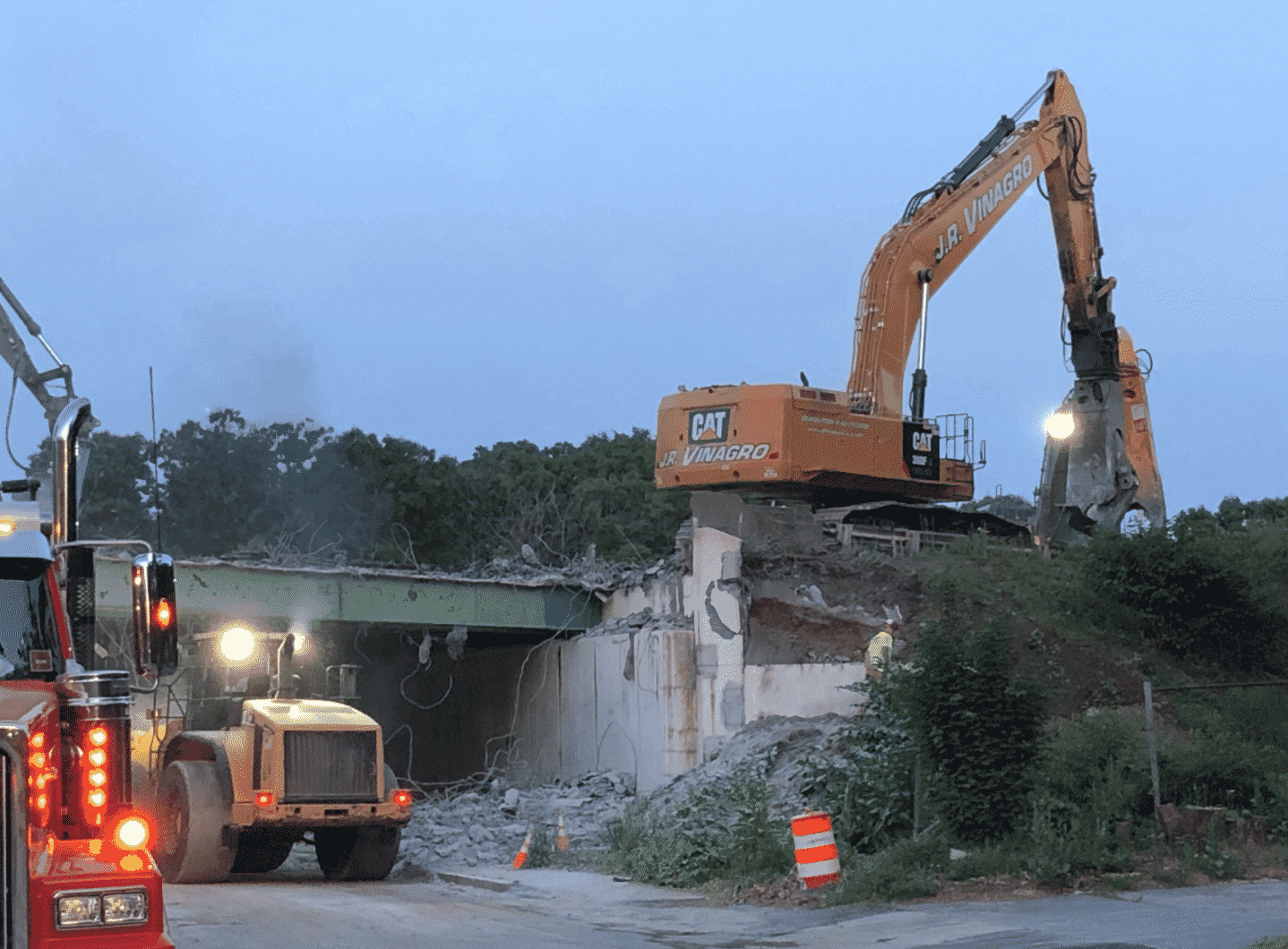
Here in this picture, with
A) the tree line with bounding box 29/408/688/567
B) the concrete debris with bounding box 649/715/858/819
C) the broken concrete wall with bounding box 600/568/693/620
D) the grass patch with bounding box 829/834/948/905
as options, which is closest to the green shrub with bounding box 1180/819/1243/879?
the grass patch with bounding box 829/834/948/905

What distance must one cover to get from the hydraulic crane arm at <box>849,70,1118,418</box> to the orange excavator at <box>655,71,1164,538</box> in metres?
0.03

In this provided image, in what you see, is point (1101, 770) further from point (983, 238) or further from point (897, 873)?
point (983, 238)

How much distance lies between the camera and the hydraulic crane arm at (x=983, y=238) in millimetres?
29031

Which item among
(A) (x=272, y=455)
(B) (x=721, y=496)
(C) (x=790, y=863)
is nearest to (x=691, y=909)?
(C) (x=790, y=863)

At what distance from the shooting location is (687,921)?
14812 millimetres

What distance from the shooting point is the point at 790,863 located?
16.4 meters

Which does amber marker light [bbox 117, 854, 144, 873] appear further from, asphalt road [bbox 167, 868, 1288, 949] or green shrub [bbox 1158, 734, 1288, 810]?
green shrub [bbox 1158, 734, 1288, 810]

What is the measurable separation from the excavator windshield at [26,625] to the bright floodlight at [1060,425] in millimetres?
26687

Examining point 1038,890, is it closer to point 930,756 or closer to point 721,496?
point 930,756

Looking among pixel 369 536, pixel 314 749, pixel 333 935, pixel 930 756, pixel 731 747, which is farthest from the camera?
pixel 369 536

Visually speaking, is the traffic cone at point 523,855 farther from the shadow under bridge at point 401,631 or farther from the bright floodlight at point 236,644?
the bright floodlight at point 236,644

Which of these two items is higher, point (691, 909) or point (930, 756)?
point (930, 756)

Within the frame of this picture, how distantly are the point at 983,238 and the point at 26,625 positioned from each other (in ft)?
83.4

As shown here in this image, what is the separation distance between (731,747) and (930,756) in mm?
6833
